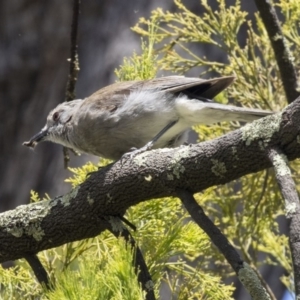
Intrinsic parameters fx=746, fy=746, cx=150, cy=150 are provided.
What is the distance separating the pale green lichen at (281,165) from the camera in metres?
1.72

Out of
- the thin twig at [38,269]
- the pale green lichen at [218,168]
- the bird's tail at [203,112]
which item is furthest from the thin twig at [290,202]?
the bird's tail at [203,112]

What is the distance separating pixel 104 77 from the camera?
4.21m

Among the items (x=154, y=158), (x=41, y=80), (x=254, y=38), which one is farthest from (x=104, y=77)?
(x=154, y=158)

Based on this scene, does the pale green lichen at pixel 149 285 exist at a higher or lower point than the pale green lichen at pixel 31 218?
lower

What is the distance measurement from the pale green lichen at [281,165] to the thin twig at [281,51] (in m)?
1.17

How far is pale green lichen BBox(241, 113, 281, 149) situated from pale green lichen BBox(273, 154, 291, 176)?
61mm

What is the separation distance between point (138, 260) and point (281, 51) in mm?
1297

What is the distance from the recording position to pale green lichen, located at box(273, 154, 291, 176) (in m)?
1.72

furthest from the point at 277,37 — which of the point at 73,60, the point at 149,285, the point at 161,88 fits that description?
the point at 149,285

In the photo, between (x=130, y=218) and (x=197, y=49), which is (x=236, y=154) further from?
(x=197, y=49)

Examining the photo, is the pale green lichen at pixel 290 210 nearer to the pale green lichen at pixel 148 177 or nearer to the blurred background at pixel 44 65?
the pale green lichen at pixel 148 177

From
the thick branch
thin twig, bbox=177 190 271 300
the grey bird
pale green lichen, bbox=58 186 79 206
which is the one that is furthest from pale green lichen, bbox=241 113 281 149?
the grey bird

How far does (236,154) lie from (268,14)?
3.84 feet

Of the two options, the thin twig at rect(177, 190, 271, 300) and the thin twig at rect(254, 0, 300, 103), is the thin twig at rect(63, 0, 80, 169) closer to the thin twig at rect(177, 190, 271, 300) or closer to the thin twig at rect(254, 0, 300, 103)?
the thin twig at rect(254, 0, 300, 103)
